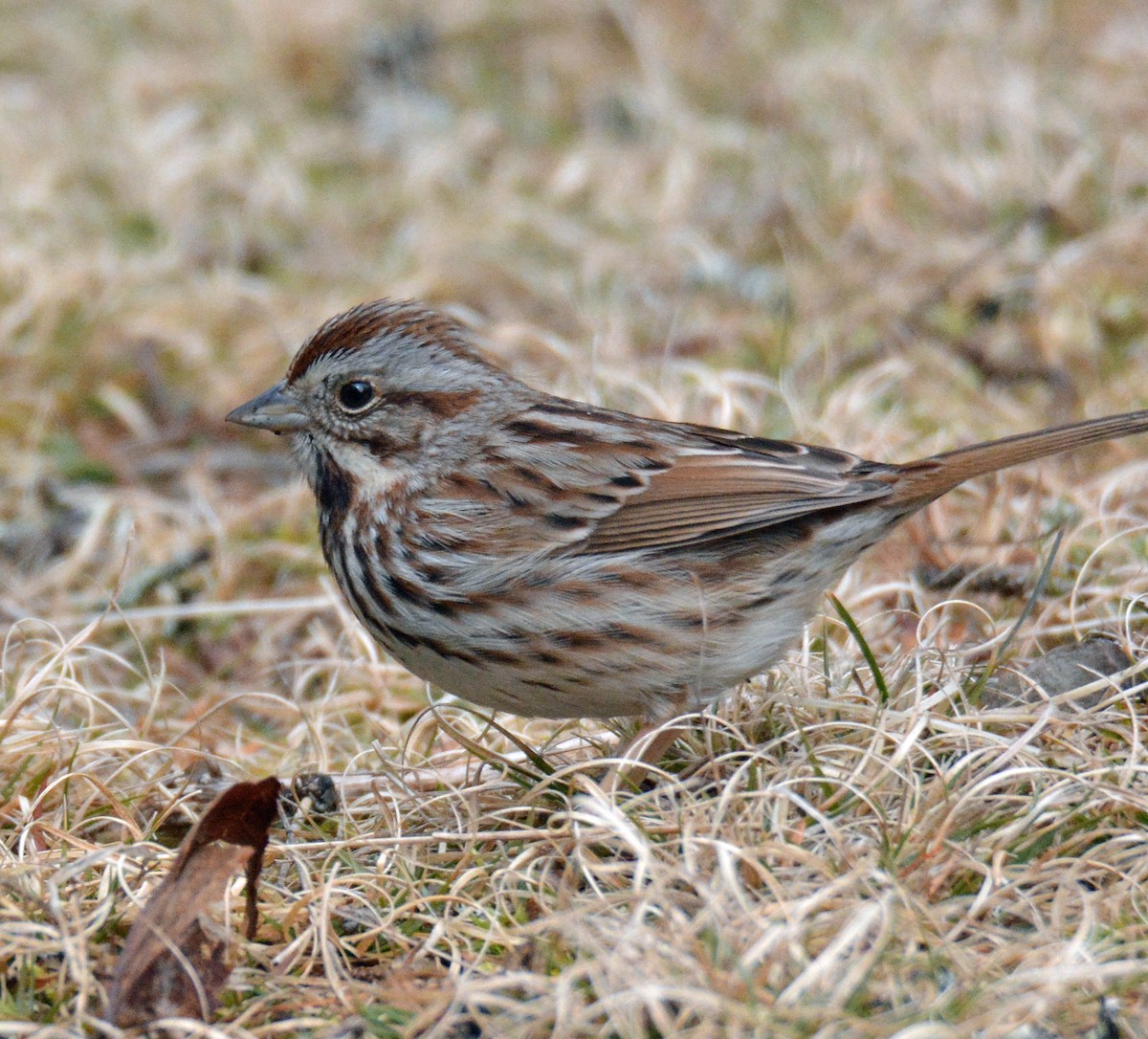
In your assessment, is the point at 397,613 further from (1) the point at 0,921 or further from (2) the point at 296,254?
(2) the point at 296,254

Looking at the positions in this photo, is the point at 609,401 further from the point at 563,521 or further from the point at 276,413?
the point at 563,521

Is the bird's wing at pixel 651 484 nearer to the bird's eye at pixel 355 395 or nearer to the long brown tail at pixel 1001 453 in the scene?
the long brown tail at pixel 1001 453

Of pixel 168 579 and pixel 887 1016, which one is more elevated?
pixel 887 1016

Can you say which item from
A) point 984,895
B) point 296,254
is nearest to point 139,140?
point 296,254

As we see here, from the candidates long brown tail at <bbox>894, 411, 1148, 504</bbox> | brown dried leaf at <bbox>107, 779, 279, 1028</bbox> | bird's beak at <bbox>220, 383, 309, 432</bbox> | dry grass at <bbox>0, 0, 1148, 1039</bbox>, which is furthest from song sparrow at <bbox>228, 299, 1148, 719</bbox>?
brown dried leaf at <bbox>107, 779, 279, 1028</bbox>

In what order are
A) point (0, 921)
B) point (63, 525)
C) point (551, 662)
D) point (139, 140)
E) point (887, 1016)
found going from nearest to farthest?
1. point (887, 1016)
2. point (0, 921)
3. point (551, 662)
4. point (63, 525)
5. point (139, 140)

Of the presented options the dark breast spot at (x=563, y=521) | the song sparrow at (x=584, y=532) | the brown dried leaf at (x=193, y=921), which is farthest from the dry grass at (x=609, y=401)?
the dark breast spot at (x=563, y=521)

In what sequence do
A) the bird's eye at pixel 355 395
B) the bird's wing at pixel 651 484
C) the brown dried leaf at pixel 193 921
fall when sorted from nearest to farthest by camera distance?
the brown dried leaf at pixel 193 921, the bird's wing at pixel 651 484, the bird's eye at pixel 355 395

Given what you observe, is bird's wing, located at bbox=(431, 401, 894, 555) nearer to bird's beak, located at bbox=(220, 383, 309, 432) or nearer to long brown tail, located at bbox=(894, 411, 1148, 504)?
long brown tail, located at bbox=(894, 411, 1148, 504)
